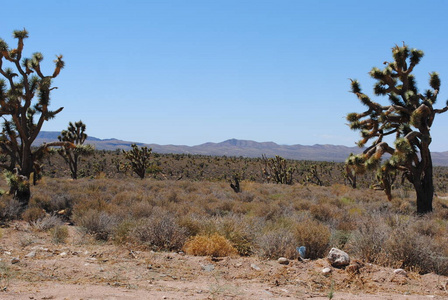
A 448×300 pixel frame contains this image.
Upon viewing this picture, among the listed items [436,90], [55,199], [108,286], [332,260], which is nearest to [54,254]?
[108,286]

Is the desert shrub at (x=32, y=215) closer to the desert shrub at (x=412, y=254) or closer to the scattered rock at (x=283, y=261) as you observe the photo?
the scattered rock at (x=283, y=261)

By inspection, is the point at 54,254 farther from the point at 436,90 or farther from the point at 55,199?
the point at 436,90

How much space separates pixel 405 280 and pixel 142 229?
18.6 feet

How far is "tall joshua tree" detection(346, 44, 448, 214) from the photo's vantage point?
Result: 594 inches

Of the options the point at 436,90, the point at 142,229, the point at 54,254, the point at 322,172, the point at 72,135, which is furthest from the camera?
the point at 322,172

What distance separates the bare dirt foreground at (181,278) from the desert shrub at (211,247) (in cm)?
32

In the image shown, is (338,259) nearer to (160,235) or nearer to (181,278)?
(181,278)

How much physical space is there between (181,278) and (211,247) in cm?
149

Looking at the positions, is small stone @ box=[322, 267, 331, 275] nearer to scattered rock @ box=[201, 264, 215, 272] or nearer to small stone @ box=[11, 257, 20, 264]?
scattered rock @ box=[201, 264, 215, 272]

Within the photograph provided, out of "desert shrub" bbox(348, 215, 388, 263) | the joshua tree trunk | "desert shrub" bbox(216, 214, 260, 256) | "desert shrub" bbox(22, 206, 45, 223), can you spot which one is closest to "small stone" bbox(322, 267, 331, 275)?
"desert shrub" bbox(348, 215, 388, 263)

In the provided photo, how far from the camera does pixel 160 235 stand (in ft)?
27.7

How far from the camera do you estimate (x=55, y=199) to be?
610 inches

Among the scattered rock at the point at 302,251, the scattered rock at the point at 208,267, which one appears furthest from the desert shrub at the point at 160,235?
the scattered rock at the point at 302,251

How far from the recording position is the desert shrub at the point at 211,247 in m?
7.71
